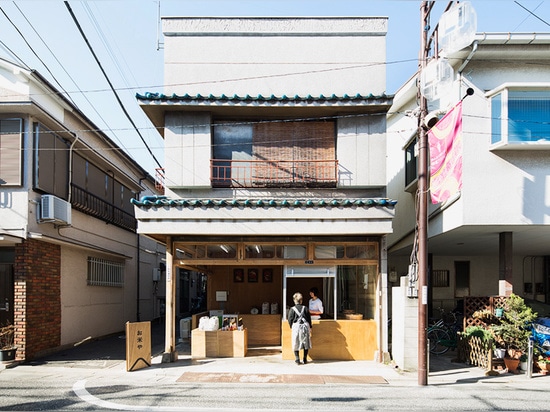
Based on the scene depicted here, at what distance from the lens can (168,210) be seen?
1209 cm

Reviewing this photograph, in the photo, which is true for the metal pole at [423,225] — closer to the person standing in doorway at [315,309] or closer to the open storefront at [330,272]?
the open storefront at [330,272]

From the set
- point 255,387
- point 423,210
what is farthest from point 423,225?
point 255,387

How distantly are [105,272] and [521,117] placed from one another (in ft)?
48.6

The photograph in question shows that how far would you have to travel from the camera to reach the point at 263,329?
15273 millimetres

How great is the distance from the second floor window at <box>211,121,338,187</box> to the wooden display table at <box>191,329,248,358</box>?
4.07m

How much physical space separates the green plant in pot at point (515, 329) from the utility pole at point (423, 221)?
264cm

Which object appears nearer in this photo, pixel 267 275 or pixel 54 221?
pixel 54 221

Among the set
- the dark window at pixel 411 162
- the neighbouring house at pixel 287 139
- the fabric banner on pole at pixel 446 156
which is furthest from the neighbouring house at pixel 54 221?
the dark window at pixel 411 162

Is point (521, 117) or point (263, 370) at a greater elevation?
point (521, 117)

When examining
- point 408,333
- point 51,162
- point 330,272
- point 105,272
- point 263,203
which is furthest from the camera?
point 105,272

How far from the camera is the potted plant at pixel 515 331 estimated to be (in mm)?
11562

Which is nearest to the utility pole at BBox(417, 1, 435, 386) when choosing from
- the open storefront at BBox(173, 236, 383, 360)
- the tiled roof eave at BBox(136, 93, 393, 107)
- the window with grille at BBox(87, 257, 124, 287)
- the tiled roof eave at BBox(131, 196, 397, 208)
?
the tiled roof eave at BBox(131, 196, 397, 208)

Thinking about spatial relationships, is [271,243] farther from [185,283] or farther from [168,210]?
[185,283]

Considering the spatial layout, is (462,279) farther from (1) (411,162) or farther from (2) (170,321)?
(2) (170,321)
